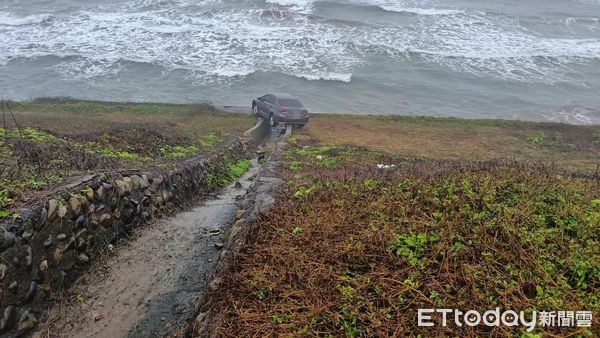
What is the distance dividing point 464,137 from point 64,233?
19553mm

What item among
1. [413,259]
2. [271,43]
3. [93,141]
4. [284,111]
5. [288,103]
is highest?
[413,259]

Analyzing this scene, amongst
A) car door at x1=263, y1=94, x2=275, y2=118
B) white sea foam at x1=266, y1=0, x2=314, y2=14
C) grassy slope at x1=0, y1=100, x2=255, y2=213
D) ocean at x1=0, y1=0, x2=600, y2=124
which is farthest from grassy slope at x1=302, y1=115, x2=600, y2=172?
white sea foam at x1=266, y1=0, x2=314, y2=14

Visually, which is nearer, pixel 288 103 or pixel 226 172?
pixel 226 172

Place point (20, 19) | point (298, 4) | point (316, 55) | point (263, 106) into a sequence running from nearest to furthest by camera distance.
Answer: point (263, 106) → point (316, 55) → point (20, 19) → point (298, 4)

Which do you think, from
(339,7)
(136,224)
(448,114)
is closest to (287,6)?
(339,7)

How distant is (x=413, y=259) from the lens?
4.52 meters

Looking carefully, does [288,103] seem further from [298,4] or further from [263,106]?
[298,4]

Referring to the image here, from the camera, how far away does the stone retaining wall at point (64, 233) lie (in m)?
5.32

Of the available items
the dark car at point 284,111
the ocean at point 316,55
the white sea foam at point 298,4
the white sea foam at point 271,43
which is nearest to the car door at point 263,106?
the dark car at point 284,111

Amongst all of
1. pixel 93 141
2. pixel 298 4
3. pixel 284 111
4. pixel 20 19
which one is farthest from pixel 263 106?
pixel 20 19

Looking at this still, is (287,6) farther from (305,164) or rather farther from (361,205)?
(361,205)

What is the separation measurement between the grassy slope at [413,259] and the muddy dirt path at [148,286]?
165cm

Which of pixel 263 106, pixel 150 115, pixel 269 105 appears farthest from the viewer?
pixel 263 106

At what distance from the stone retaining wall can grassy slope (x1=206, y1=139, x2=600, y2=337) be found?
8.79 feet
